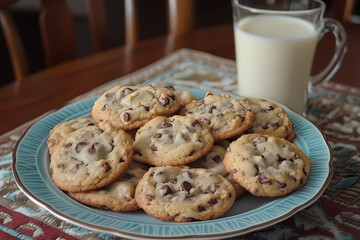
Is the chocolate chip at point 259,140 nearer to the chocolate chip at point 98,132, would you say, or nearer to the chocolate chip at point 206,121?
the chocolate chip at point 206,121

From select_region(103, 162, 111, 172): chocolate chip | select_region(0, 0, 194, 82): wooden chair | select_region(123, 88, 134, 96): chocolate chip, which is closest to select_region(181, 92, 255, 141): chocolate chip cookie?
select_region(123, 88, 134, 96): chocolate chip

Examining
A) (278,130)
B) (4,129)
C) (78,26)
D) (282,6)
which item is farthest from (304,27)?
(78,26)

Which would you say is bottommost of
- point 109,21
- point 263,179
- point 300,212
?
point 109,21

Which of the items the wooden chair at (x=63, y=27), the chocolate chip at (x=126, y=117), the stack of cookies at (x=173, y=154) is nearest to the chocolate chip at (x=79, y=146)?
the stack of cookies at (x=173, y=154)

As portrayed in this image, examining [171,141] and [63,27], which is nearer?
[171,141]

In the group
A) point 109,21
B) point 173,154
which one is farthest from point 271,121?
point 109,21

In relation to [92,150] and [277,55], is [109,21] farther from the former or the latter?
[92,150]

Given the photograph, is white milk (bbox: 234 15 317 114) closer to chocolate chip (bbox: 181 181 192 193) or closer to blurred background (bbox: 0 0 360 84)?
chocolate chip (bbox: 181 181 192 193)
